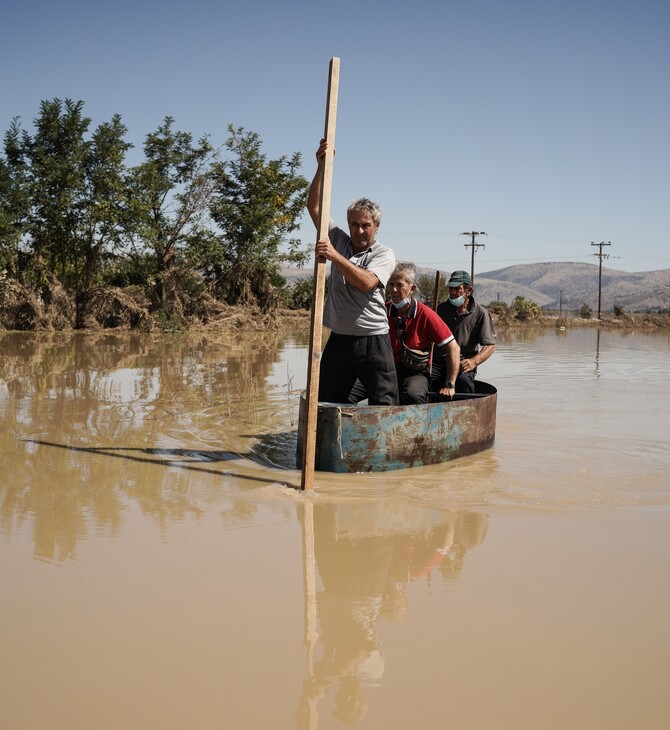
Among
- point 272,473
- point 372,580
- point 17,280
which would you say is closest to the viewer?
point 372,580

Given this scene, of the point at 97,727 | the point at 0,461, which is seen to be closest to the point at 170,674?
the point at 97,727

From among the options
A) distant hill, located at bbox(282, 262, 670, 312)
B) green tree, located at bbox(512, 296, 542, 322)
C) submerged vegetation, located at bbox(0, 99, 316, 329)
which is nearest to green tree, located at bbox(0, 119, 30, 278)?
submerged vegetation, located at bbox(0, 99, 316, 329)

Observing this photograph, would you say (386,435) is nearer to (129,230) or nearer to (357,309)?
(357,309)

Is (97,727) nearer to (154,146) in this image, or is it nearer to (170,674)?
(170,674)

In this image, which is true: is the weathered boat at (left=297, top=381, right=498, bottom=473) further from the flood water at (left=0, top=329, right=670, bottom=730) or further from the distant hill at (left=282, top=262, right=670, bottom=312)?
the distant hill at (left=282, top=262, right=670, bottom=312)

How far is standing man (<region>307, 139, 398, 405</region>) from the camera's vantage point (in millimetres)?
5891

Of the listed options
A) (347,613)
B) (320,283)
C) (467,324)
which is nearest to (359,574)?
(347,613)

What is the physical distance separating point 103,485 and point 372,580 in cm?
255

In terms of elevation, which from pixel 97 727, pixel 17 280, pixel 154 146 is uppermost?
pixel 154 146

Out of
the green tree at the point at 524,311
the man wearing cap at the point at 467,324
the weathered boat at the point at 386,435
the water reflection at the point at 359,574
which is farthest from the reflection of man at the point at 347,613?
the green tree at the point at 524,311

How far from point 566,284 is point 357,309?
168 meters

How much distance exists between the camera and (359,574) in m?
4.20

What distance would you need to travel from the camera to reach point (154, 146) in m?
26.6

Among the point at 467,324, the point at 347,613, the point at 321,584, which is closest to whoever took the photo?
the point at 347,613
